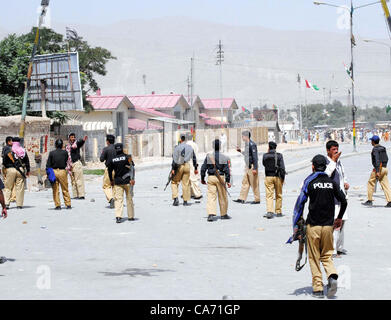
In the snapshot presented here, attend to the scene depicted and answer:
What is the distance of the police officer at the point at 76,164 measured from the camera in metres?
19.3

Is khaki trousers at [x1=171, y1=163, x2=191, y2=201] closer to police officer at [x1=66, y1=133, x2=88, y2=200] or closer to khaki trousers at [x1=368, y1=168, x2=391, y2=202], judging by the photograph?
police officer at [x1=66, y1=133, x2=88, y2=200]

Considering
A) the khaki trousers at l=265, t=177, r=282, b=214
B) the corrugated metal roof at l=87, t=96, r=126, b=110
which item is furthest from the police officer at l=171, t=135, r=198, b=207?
the corrugated metal roof at l=87, t=96, r=126, b=110

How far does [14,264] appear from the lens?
10.1 m

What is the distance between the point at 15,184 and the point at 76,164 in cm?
223

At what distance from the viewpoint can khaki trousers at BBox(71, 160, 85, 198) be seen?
1961 cm

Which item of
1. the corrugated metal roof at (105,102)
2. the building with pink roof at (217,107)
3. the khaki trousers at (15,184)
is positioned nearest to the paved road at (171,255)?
the khaki trousers at (15,184)

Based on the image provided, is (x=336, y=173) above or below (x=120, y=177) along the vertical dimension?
above

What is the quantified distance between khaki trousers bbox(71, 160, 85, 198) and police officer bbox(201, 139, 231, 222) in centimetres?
534

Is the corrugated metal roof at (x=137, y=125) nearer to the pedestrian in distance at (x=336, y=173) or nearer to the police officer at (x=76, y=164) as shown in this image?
the police officer at (x=76, y=164)

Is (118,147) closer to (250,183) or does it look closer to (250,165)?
(250,165)

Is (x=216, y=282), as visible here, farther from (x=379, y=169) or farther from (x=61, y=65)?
(x=61, y=65)

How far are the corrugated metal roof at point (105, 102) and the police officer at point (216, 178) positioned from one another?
138ft

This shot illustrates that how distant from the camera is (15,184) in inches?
698

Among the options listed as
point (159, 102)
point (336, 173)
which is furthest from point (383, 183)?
point (159, 102)
